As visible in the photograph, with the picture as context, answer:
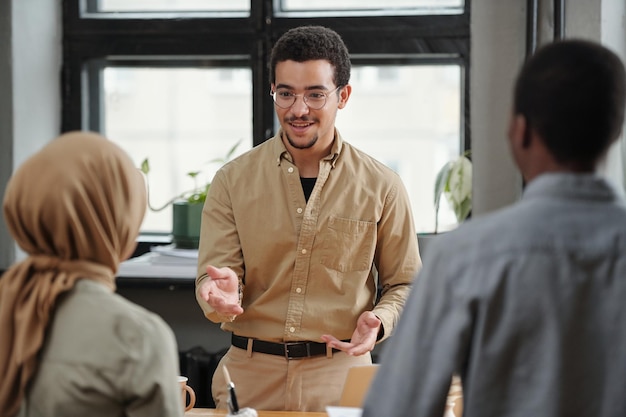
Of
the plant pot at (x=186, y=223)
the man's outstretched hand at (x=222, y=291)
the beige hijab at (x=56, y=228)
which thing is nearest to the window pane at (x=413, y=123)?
the plant pot at (x=186, y=223)

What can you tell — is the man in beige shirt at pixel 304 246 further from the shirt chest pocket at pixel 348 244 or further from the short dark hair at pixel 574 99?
Result: the short dark hair at pixel 574 99

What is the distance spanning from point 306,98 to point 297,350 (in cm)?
68

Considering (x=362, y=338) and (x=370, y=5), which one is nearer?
(x=362, y=338)

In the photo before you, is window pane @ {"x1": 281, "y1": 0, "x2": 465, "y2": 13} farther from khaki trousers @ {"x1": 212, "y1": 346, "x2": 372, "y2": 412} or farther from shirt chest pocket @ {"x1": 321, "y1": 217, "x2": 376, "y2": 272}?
khaki trousers @ {"x1": 212, "y1": 346, "x2": 372, "y2": 412}

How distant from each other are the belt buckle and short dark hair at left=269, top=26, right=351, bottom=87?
0.73 meters

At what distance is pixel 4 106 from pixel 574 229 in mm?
3026

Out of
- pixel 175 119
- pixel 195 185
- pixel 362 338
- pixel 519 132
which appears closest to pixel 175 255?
pixel 195 185

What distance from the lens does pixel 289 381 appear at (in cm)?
253

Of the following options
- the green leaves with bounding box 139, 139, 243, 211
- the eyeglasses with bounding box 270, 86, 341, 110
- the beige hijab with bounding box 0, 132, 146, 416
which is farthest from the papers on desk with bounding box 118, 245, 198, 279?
the beige hijab with bounding box 0, 132, 146, 416

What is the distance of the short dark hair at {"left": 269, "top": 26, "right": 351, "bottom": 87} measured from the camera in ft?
8.42

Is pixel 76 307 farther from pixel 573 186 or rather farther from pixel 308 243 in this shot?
pixel 308 243

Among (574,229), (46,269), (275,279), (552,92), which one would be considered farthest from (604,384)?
(275,279)

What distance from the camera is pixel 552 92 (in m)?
1.22

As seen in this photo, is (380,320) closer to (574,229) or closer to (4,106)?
(574,229)
